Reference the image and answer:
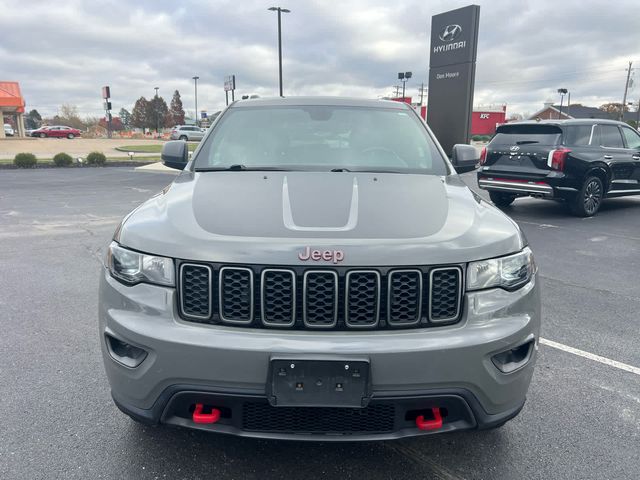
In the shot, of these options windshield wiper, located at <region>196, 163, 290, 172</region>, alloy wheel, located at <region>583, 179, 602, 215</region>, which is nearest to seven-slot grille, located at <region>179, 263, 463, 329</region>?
windshield wiper, located at <region>196, 163, 290, 172</region>

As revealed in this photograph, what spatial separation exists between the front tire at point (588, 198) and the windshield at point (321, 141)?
6.71 m

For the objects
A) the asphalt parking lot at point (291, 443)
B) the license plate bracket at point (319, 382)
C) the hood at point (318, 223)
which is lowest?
the asphalt parking lot at point (291, 443)

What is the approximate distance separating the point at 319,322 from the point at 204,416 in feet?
1.94

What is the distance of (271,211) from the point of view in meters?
2.26

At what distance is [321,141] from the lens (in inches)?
134

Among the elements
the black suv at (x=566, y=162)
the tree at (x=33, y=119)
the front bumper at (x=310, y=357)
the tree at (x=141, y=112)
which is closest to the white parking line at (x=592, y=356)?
the front bumper at (x=310, y=357)

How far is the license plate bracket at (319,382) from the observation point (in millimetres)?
1874

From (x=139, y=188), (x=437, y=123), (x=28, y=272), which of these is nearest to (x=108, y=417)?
(x=28, y=272)

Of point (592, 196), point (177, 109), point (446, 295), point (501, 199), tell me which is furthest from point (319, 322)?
point (177, 109)

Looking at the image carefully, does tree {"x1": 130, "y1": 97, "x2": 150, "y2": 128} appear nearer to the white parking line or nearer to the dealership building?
the dealership building

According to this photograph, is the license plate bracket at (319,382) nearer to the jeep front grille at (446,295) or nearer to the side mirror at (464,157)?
the jeep front grille at (446,295)

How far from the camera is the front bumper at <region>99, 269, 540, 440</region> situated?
1.89 m

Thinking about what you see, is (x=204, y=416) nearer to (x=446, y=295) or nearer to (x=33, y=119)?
(x=446, y=295)

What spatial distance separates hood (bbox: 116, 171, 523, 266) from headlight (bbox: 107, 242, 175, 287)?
37 millimetres
